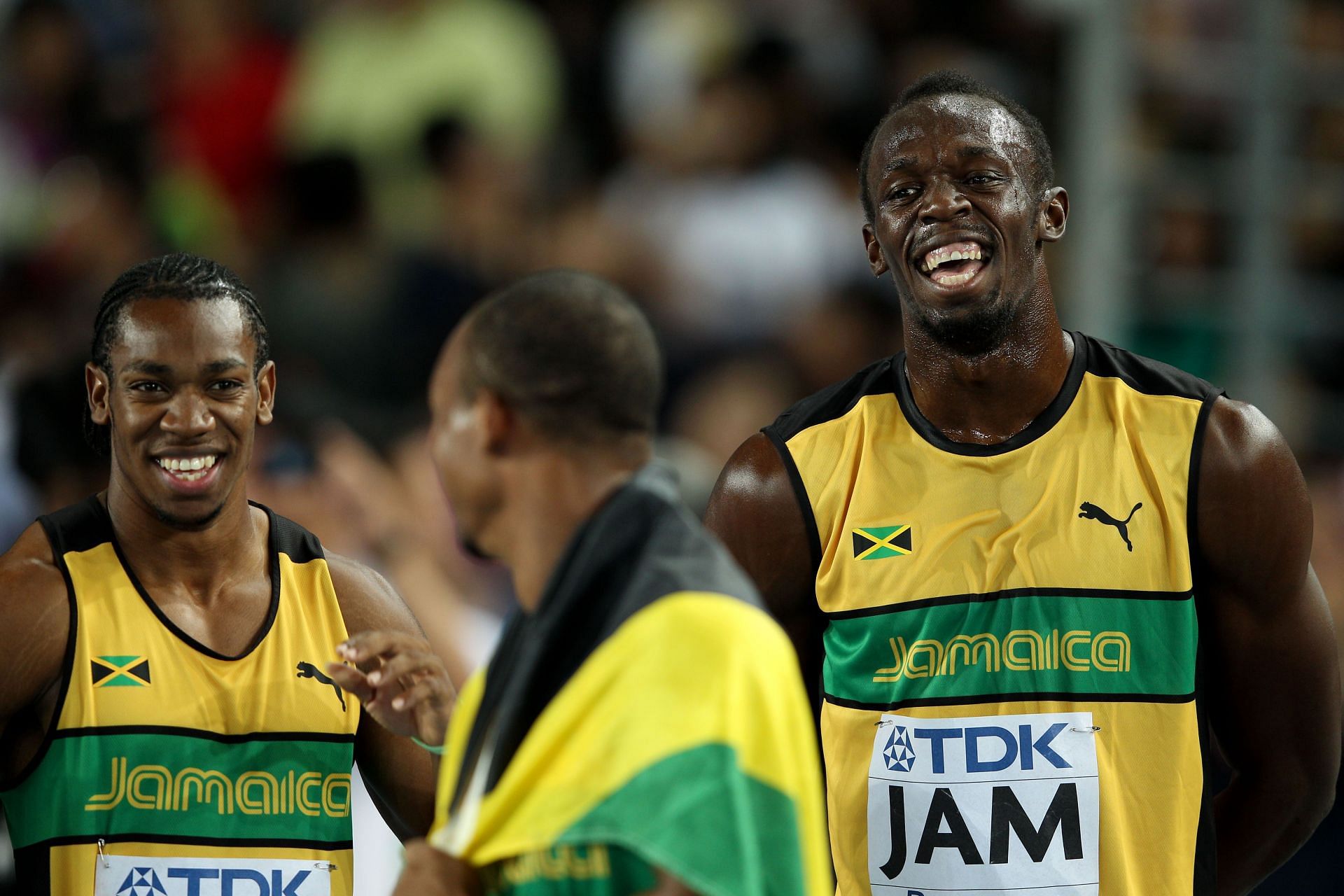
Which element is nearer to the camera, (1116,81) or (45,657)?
(45,657)

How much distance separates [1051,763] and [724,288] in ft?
17.5

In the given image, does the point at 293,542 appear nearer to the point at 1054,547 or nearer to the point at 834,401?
the point at 834,401

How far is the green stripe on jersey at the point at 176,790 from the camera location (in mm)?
3129

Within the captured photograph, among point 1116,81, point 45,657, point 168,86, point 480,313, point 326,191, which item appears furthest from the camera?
point 168,86

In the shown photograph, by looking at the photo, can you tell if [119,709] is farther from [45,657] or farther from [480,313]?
[480,313]

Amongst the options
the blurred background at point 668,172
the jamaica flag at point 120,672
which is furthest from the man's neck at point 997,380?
the blurred background at point 668,172

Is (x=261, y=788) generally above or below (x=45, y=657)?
below

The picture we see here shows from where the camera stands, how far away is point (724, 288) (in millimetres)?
8461

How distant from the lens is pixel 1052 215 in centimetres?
361

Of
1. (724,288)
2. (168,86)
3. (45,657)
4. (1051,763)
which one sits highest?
(168,86)

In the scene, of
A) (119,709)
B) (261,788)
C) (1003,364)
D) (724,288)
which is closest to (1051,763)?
(1003,364)

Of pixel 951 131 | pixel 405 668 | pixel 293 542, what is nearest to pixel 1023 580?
pixel 951 131

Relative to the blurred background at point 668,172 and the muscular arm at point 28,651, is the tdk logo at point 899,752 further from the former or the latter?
the blurred background at point 668,172

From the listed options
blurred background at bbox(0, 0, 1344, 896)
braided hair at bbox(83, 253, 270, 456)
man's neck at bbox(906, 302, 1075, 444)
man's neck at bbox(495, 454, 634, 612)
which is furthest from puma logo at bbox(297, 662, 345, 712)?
blurred background at bbox(0, 0, 1344, 896)
